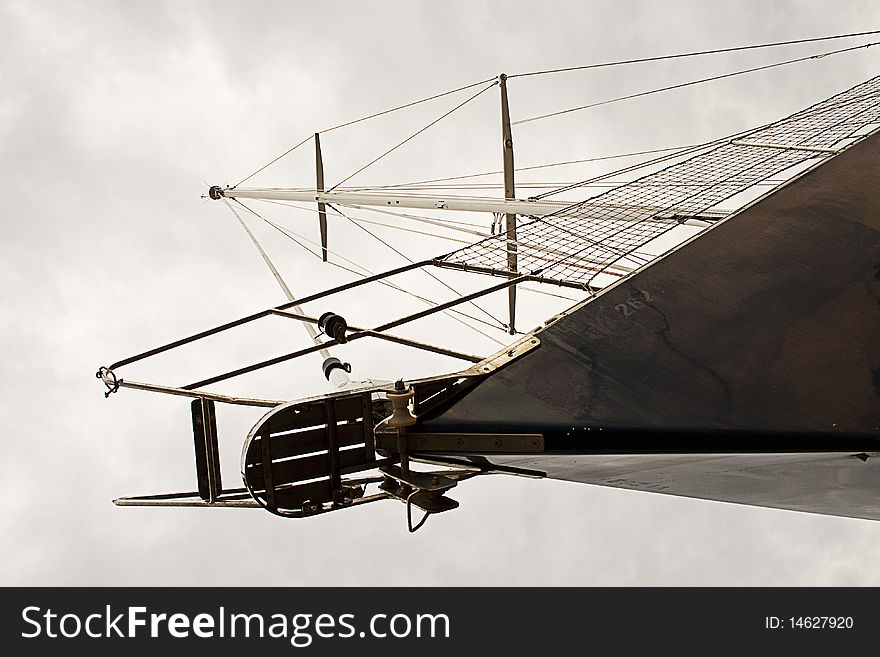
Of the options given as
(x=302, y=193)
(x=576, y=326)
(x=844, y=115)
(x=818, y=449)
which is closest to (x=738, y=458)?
(x=818, y=449)

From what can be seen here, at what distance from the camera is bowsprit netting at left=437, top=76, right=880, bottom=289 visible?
604 cm

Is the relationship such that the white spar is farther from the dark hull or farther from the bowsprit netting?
the dark hull

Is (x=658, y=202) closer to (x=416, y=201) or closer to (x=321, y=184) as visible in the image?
(x=416, y=201)

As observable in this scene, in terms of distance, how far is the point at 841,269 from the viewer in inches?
175

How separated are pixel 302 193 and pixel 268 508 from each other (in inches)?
505

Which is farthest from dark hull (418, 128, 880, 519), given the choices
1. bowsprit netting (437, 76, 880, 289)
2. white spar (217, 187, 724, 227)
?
white spar (217, 187, 724, 227)

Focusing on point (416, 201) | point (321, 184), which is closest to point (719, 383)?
point (416, 201)

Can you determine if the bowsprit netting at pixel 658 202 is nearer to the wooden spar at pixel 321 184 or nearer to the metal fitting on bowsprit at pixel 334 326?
the metal fitting on bowsprit at pixel 334 326

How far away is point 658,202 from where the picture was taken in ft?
23.4

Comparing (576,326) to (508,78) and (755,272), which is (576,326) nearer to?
(755,272)

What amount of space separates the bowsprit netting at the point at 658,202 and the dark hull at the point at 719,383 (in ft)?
2.97

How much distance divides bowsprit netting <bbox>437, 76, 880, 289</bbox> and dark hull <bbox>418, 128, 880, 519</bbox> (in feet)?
2.97

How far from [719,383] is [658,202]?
356cm

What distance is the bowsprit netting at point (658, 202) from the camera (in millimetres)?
6043
